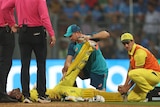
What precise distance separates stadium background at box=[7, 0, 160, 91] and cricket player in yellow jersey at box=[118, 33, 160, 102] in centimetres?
528

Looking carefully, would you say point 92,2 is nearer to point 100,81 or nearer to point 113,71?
point 113,71

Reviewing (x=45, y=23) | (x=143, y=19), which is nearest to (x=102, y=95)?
(x=45, y=23)

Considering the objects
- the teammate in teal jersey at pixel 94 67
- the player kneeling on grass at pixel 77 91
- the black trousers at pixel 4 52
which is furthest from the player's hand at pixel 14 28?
the teammate in teal jersey at pixel 94 67

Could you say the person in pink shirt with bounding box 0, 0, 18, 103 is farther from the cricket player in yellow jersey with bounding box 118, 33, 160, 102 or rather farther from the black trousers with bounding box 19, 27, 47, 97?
the cricket player in yellow jersey with bounding box 118, 33, 160, 102

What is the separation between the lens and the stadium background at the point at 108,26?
20219 millimetres

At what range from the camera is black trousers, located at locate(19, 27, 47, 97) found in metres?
13.2

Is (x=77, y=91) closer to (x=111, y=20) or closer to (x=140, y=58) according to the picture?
(x=140, y=58)

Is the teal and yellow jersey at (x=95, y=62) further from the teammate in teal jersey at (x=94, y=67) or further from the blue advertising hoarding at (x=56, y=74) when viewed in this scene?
the blue advertising hoarding at (x=56, y=74)

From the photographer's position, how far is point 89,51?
48.5 ft

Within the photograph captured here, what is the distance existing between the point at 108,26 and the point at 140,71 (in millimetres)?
7381

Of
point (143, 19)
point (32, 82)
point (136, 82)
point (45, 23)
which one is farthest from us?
point (143, 19)

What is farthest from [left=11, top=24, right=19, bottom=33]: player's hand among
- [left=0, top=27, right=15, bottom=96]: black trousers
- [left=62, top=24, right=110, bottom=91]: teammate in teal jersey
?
[left=62, top=24, right=110, bottom=91]: teammate in teal jersey

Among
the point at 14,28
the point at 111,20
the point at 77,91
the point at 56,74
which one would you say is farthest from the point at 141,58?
the point at 111,20

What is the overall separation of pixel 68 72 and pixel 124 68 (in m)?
6.00
